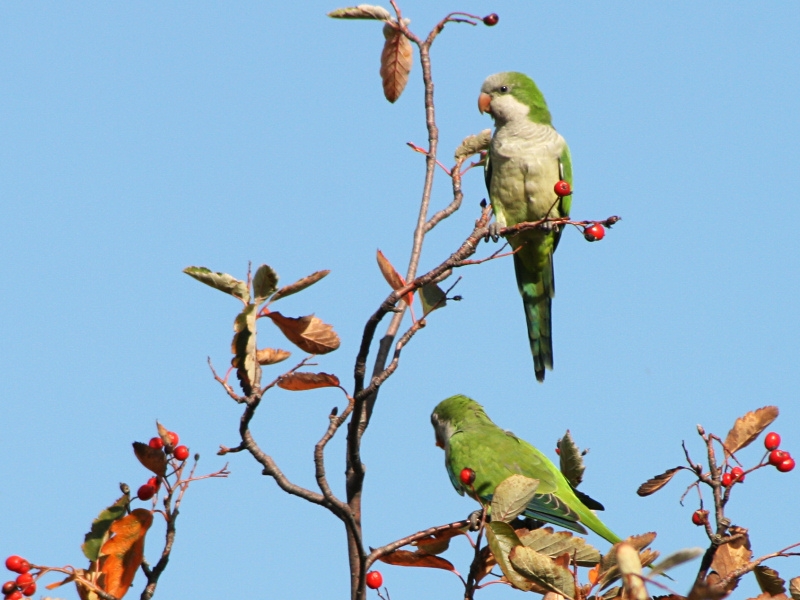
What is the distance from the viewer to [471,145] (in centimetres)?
370

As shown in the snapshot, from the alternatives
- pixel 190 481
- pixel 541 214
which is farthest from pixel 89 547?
pixel 541 214

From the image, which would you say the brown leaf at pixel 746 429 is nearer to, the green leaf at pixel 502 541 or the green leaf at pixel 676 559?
the green leaf at pixel 502 541

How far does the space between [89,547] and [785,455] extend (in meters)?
2.39

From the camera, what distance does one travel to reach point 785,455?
126 inches

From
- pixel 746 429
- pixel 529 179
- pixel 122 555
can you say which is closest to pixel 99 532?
pixel 122 555

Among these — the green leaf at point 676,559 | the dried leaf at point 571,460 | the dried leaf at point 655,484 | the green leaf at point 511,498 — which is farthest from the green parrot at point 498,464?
the green leaf at point 676,559

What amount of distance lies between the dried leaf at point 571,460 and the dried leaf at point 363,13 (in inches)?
71.7

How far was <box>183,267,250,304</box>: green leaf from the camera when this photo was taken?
253cm

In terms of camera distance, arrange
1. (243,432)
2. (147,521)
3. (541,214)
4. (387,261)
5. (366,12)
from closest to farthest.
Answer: (243,432) < (147,521) < (387,261) < (366,12) < (541,214)

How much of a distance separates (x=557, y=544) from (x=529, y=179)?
350cm

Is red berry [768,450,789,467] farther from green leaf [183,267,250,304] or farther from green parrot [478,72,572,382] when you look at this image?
green parrot [478,72,572,382]

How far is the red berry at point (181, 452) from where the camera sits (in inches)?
111

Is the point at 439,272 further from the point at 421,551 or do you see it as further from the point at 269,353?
the point at 421,551

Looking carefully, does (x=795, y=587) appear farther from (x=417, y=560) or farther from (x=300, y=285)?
(x=300, y=285)
